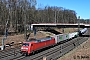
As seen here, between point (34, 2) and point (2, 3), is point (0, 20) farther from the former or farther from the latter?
point (34, 2)

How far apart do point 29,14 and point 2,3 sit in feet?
63.4

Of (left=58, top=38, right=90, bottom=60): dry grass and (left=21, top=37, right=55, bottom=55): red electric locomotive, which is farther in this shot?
(left=21, top=37, right=55, bottom=55): red electric locomotive

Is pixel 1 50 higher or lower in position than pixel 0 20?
lower

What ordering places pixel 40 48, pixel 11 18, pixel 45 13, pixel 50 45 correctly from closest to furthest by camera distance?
pixel 40 48 < pixel 50 45 < pixel 11 18 < pixel 45 13

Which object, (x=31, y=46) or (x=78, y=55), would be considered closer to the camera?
(x=78, y=55)

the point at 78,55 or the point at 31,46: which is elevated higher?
the point at 31,46

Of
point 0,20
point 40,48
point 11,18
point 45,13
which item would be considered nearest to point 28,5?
point 11,18

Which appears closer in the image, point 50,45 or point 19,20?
point 50,45

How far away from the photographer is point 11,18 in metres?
93.1

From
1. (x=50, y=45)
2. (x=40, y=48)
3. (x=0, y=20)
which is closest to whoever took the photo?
(x=40, y=48)

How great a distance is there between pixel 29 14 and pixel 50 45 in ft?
173

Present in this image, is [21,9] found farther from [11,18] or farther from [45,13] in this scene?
[45,13]

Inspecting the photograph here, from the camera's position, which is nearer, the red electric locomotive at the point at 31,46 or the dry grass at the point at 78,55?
the dry grass at the point at 78,55

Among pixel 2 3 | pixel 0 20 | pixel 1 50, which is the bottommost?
pixel 1 50
